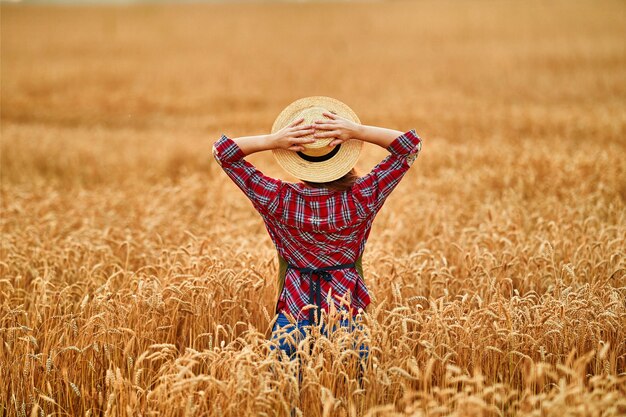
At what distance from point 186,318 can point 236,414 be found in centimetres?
104

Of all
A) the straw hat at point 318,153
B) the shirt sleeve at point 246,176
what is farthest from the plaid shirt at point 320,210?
the straw hat at point 318,153

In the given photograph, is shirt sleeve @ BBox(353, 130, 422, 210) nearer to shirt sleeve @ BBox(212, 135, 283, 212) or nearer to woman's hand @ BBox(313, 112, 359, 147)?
woman's hand @ BBox(313, 112, 359, 147)

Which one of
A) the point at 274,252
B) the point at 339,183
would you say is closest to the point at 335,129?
the point at 339,183

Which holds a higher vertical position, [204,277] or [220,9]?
[220,9]

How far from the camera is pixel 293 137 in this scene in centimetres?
298

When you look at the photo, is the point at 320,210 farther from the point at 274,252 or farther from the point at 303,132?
the point at 274,252

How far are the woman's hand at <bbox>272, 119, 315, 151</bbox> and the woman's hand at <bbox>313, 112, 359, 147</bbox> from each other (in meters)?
0.04

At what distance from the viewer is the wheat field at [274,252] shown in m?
2.96

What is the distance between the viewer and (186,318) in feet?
12.2

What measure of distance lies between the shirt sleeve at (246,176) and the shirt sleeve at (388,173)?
0.43m

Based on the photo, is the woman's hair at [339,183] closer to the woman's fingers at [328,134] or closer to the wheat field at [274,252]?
the woman's fingers at [328,134]

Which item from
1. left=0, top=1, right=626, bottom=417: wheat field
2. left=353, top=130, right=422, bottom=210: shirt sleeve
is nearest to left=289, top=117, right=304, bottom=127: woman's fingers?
left=353, top=130, right=422, bottom=210: shirt sleeve

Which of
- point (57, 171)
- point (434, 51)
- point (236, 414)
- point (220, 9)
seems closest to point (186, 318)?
point (236, 414)

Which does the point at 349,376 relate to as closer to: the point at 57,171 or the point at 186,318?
the point at 186,318
